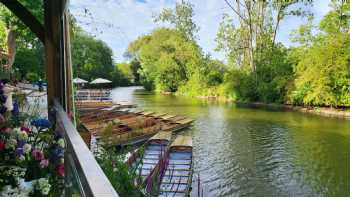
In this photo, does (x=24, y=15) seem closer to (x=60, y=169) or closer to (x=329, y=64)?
(x=60, y=169)

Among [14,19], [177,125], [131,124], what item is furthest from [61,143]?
[177,125]

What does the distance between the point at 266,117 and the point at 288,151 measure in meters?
7.81

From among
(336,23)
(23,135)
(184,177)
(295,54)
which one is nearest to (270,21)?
(295,54)

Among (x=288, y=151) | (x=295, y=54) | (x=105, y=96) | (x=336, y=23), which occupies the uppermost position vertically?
(x=336, y=23)

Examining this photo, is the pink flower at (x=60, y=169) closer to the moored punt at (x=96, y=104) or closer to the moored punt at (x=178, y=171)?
the moored punt at (x=178, y=171)

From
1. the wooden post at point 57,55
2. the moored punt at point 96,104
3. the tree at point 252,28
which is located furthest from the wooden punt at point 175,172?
the tree at point 252,28

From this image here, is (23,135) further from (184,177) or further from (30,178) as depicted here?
(184,177)

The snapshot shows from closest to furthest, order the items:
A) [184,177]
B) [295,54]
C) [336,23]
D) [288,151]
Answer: [184,177], [288,151], [336,23], [295,54]

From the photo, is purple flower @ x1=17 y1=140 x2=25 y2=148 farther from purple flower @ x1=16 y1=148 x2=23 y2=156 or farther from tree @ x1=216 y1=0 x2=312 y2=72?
tree @ x1=216 y1=0 x2=312 y2=72

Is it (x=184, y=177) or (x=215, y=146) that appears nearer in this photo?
(x=184, y=177)

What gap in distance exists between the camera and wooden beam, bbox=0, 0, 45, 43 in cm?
285

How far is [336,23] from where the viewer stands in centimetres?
2130

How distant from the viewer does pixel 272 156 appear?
10750mm

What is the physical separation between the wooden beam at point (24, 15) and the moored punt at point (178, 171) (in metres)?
2.97
